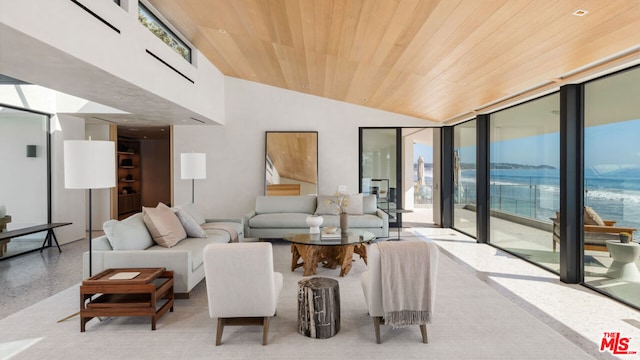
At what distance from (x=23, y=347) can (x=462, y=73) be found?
5.05 m

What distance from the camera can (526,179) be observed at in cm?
499

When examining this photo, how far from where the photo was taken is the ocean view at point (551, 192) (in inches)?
132

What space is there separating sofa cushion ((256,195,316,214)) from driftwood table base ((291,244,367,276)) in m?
2.07

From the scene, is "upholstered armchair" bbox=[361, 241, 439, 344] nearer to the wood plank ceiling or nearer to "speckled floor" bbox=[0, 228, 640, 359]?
"speckled floor" bbox=[0, 228, 640, 359]

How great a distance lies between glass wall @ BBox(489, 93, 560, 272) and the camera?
4469mm

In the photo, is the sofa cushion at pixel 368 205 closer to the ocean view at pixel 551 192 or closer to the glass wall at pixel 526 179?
the ocean view at pixel 551 192

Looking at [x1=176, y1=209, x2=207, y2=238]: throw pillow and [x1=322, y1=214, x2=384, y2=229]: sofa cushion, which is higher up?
[x1=176, y1=209, x2=207, y2=238]: throw pillow

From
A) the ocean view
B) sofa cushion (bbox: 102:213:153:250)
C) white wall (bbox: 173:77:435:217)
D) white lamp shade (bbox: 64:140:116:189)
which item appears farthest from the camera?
white wall (bbox: 173:77:435:217)

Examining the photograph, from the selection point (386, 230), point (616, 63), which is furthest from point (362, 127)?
point (616, 63)

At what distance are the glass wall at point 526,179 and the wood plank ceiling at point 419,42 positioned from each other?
366 millimetres

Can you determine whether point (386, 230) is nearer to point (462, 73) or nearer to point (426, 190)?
point (462, 73)

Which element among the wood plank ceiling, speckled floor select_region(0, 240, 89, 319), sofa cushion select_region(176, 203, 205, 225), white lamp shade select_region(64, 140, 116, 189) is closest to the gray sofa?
sofa cushion select_region(176, 203, 205, 225)

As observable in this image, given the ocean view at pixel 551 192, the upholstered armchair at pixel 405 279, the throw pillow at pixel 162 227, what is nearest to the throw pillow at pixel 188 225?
the throw pillow at pixel 162 227

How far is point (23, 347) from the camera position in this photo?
2.70m
